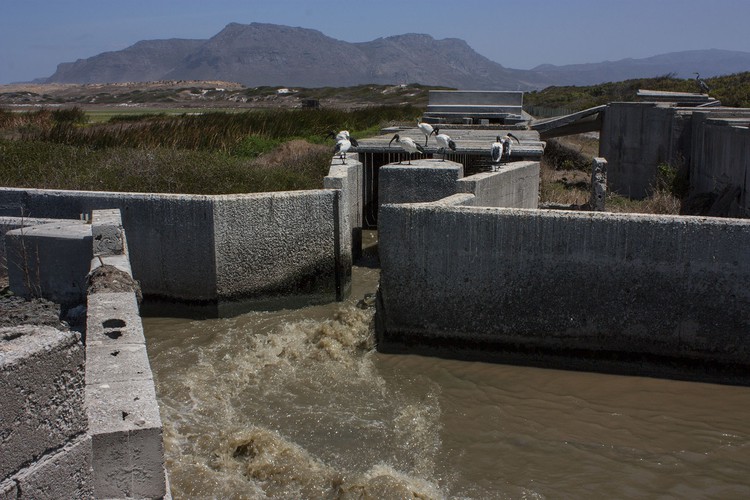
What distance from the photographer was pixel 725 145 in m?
13.7

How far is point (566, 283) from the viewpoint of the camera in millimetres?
8125

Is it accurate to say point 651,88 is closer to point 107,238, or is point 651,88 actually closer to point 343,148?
point 343,148

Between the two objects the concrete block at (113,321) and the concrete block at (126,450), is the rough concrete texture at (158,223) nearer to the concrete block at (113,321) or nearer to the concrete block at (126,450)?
the concrete block at (113,321)

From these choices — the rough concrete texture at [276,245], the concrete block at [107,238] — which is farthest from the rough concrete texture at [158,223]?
the concrete block at [107,238]

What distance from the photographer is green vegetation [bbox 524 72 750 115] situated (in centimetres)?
3466

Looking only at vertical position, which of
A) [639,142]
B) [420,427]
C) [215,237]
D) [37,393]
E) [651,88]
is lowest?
[420,427]

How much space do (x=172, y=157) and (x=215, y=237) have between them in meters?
4.47

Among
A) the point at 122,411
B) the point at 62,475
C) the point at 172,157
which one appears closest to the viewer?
the point at 62,475

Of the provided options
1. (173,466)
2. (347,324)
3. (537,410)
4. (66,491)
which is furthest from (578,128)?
(66,491)

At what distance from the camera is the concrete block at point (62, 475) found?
2.61 m

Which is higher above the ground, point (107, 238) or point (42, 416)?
point (42, 416)

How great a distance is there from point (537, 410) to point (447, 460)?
1.29 metres

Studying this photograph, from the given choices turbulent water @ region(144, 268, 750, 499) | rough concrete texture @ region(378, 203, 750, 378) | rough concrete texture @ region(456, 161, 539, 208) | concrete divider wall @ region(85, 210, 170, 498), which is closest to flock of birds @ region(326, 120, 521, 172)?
rough concrete texture @ region(456, 161, 539, 208)

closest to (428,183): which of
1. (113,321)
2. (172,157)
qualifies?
(172,157)
